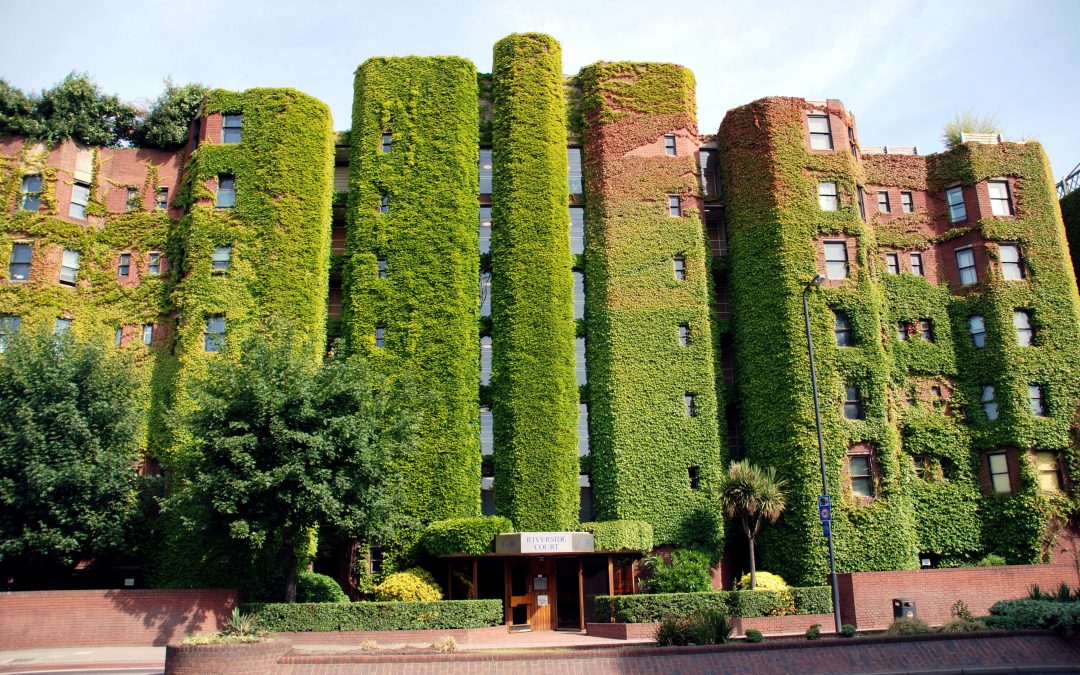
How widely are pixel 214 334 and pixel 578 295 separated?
18.4m

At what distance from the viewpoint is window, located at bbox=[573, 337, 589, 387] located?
44062 mm

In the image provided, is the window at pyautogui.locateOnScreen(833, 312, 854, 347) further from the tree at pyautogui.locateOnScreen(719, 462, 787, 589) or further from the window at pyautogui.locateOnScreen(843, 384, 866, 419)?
the tree at pyautogui.locateOnScreen(719, 462, 787, 589)

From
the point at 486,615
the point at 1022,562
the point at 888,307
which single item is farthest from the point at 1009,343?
the point at 486,615

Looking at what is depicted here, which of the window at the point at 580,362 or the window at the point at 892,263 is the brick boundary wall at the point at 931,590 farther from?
the window at the point at 892,263

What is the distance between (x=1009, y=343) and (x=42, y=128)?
51959 mm

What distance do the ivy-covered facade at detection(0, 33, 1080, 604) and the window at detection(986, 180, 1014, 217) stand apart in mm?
131

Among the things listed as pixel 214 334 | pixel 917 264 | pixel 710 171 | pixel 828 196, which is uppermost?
pixel 710 171

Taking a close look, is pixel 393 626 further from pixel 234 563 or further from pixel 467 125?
pixel 467 125

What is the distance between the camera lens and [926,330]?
46.2 m

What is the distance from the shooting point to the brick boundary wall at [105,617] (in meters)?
31.7

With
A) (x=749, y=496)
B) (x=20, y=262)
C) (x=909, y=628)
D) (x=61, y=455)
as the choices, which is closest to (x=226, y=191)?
Answer: (x=20, y=262)

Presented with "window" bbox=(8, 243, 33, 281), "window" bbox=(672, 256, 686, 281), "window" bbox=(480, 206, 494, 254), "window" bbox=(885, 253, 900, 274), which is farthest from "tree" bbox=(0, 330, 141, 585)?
"window" bbox=(885, 253, 900, 274)

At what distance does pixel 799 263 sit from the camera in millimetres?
43562

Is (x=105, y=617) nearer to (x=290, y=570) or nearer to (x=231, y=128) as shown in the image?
(x=290, y=570)
